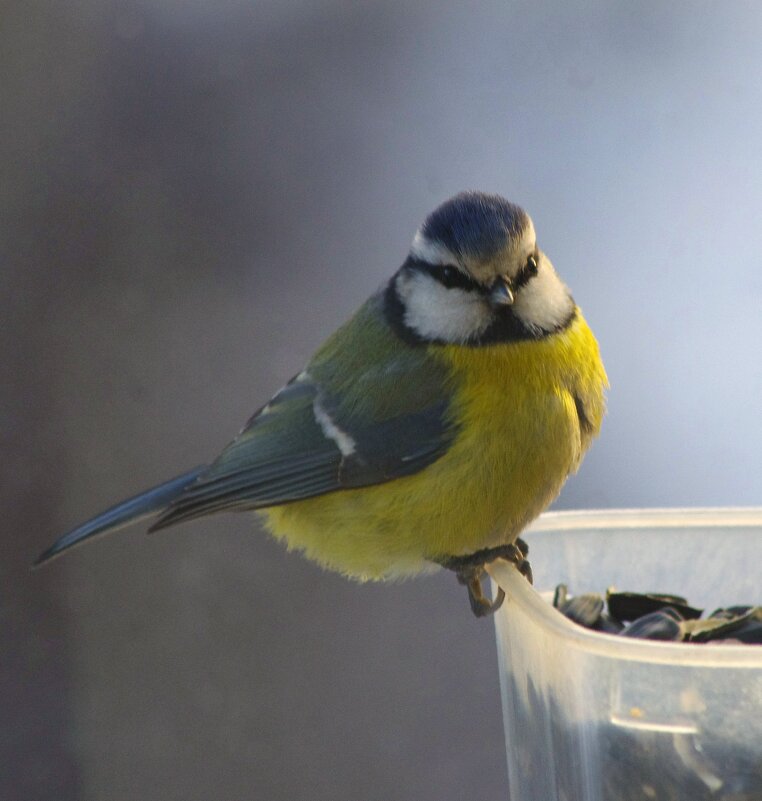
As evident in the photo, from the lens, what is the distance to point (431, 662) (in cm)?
207

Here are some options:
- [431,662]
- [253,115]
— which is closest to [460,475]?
[431,662]

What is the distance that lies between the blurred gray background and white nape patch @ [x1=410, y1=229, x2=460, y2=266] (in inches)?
29.8

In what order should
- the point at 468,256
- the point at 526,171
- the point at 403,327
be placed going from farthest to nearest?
1. the point at 526,171
2. the point at 403,327
3. the point at 468,256

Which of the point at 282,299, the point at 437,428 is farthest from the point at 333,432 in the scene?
the point at 282,299

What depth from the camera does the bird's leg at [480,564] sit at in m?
1.26

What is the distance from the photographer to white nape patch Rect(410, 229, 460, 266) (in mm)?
1288

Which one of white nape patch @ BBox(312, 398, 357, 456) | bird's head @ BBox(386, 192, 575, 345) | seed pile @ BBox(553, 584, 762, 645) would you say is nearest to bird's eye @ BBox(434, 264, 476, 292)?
bird's head @ BBox(386, 192, 575, 345)

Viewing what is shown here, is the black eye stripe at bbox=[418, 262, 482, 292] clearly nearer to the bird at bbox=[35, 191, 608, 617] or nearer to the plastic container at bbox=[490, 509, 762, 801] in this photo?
the bird at bbox=[35, 191, 608, 617]

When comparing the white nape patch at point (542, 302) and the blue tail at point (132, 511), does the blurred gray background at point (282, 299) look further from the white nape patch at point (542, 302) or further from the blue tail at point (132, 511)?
the white nape patch at point (542, 302)

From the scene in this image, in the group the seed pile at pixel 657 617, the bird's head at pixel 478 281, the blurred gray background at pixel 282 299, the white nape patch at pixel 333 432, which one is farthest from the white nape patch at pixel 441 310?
the blurred gray background at pixel 282 299

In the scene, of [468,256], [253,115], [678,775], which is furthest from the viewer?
[253,115]

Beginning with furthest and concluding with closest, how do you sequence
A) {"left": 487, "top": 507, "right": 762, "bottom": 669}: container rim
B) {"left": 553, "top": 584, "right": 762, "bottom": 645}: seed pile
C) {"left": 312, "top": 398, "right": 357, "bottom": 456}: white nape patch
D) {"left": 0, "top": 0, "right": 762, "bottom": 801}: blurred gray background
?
{"left": 0, "top": 0, "right": 762, "bottom": 801}: blurred gray background, {"left": 312, "top": 398, "right": 357, "bottom": 456}: white nape patch, {"left": 553, "top": 584, "right": 762, "bottom": 645}: seed pile, {"left": 487, "top": 507, "right": 762, "bottom": 669}: container rim

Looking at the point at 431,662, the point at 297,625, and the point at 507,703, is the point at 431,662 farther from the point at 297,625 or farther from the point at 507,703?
the point at 507,703

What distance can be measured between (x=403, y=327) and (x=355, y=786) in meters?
0.93
